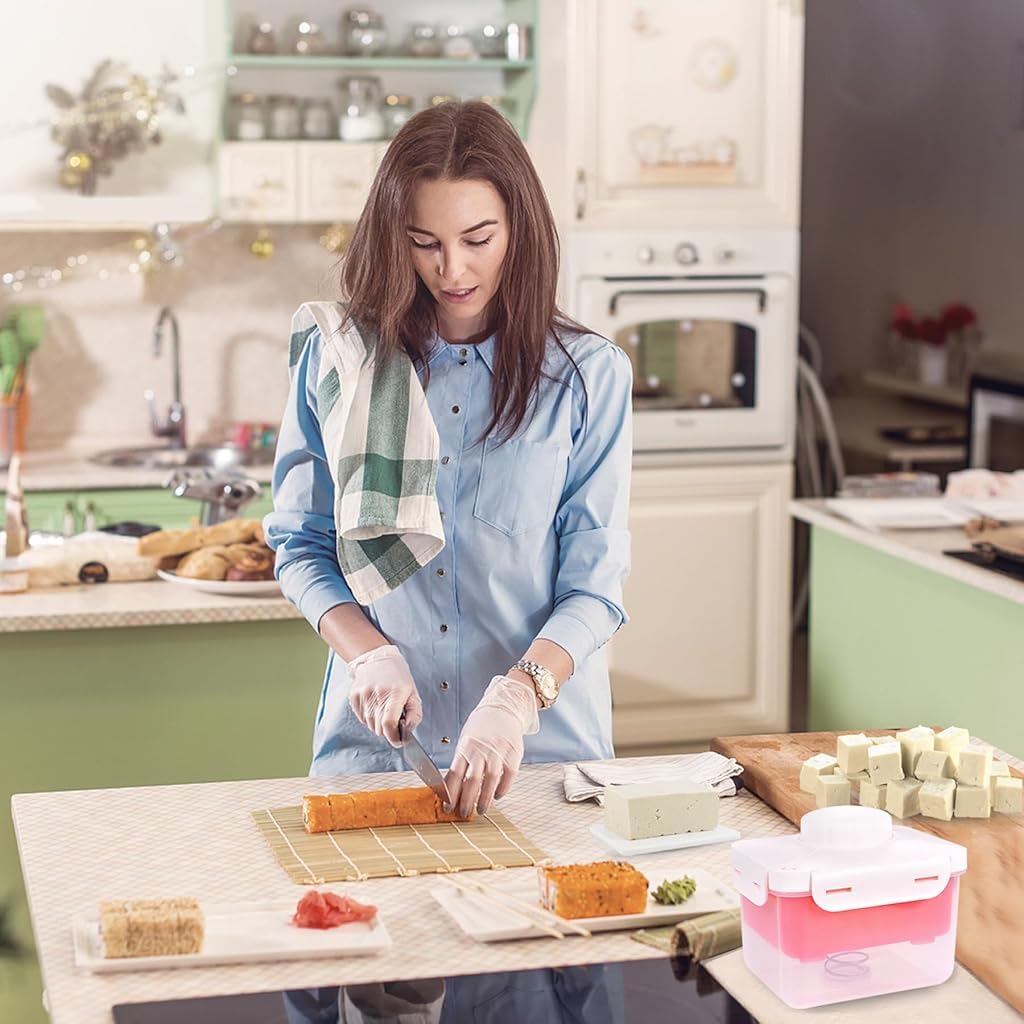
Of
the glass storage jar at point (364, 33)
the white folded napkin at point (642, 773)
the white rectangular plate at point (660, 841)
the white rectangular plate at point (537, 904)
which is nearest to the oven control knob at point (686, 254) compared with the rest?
the glass storage jar at point (364, 33)

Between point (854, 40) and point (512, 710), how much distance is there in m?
4.47

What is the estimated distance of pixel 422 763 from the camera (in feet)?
5.20

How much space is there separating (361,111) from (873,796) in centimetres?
307

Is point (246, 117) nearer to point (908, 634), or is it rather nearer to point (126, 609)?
point (126, 609)

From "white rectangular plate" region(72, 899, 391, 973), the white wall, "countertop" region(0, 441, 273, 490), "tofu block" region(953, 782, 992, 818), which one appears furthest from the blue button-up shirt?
the white wall

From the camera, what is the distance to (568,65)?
3996mm

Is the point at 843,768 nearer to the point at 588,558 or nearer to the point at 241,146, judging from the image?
the point at 588,558

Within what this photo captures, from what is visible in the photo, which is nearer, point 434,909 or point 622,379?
point 434,909

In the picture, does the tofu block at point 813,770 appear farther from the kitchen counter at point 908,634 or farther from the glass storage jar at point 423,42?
the glass storage jar at point 423,42

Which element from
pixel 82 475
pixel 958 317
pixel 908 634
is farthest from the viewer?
pixel 958 317

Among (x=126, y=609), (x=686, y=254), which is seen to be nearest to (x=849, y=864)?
(x=126, y=609)

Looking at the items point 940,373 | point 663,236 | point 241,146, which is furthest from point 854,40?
point 241,146

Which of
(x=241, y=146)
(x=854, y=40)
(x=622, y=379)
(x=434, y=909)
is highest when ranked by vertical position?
(x=854, y=40)

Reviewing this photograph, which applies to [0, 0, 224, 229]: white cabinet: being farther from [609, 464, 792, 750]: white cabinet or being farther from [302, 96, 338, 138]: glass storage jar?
[609, 464, 792, 750]: white cabinet
